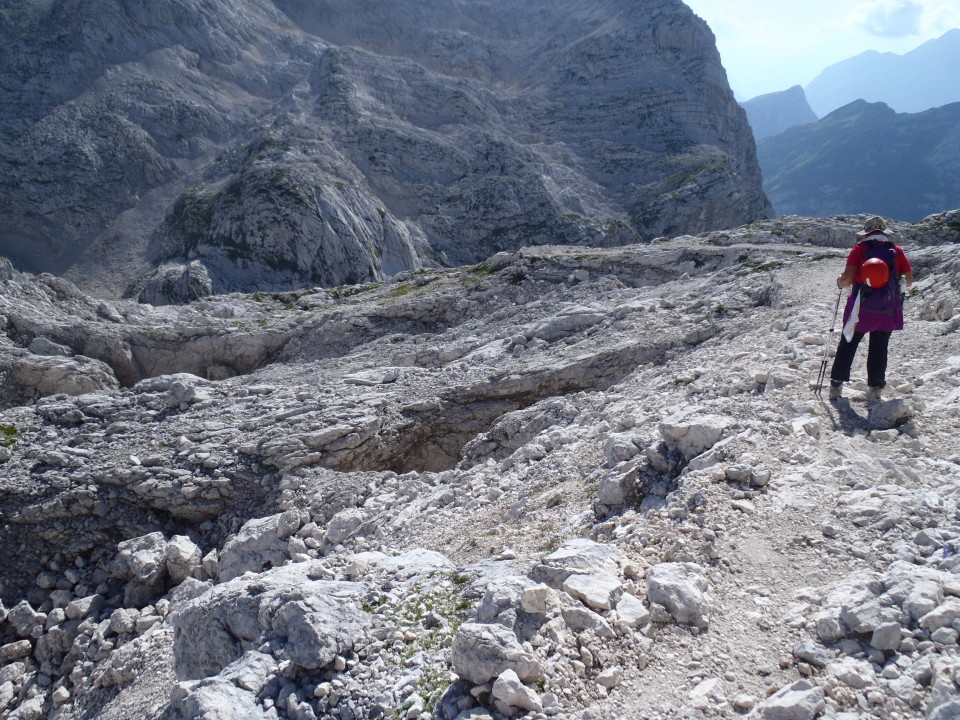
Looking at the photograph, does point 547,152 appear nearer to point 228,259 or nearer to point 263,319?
point 228,259

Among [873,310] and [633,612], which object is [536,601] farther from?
[873,310]

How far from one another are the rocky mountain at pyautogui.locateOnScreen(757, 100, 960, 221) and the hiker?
15669cm

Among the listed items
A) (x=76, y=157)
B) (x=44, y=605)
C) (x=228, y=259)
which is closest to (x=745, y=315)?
(x=44, y=605)

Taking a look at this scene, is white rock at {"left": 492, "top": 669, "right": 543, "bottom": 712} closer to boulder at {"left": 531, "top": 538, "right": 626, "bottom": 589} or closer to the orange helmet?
boulder at {"left": 531, "top": 538, "right": 626, "bottom": 589}

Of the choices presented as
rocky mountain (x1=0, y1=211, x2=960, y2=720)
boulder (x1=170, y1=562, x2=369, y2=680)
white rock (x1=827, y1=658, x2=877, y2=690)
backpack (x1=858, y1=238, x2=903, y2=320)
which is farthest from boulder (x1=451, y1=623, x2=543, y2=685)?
backpack (x1=858, y1=238, x2=903, y2=320)

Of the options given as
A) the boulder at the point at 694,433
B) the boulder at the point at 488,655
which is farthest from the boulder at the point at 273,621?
the boulder at the point at 694,433

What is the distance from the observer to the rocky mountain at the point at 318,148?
56.8m

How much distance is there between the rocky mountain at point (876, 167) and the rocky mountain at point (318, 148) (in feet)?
214

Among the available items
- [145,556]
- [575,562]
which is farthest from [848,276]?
[145,556]

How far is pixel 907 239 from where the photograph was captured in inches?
1283

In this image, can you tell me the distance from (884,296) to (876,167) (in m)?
176

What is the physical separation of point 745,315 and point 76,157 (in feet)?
257

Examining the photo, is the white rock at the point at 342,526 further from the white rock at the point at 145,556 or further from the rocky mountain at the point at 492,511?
the white rock at the point at 145,556

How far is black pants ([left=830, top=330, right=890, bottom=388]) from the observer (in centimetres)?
897
